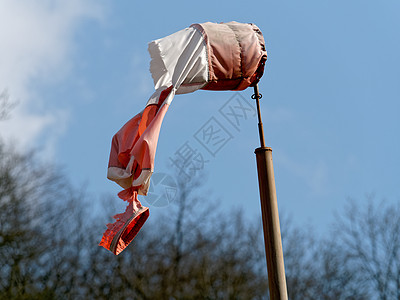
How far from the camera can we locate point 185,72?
162 inches

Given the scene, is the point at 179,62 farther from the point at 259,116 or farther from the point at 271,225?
the point at 271,225

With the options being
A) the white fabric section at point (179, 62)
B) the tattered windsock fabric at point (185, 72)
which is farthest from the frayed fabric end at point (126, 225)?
the white fabric section at point (179, 62)

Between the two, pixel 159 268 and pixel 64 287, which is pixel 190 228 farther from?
pixel 64 287

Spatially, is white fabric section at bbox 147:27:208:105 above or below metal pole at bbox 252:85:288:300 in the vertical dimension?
above

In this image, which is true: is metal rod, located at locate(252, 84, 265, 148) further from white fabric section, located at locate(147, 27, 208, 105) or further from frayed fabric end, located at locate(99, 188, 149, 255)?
frayed fabric end, located at locate(99, 188, 149, 255)

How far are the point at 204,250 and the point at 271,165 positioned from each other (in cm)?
1242

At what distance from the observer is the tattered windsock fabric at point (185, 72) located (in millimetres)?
3941

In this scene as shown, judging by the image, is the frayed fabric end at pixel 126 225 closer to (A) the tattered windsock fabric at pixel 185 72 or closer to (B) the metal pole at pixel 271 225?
(A) the tattered windsock fabric at pixel 185 72

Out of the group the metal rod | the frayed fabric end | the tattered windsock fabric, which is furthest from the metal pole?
the frayed fabric end

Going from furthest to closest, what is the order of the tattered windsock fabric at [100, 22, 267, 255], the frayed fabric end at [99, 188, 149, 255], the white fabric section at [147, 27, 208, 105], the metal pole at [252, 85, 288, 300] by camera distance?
the white fabric section at [147, 27, 208, 105]
the tattered windsock fabric at [100, 22, 267, 255]
the frayed fabric end at [99, 188, 149, 255]
the metal pole at [252, 85, 288, 300]

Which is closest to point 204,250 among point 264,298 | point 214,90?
point 264,298

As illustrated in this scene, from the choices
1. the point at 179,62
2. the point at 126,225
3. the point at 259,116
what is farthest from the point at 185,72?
the point at 126,225

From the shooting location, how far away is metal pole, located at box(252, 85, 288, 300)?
350 centimetres

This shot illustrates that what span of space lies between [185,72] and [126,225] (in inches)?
44.9
